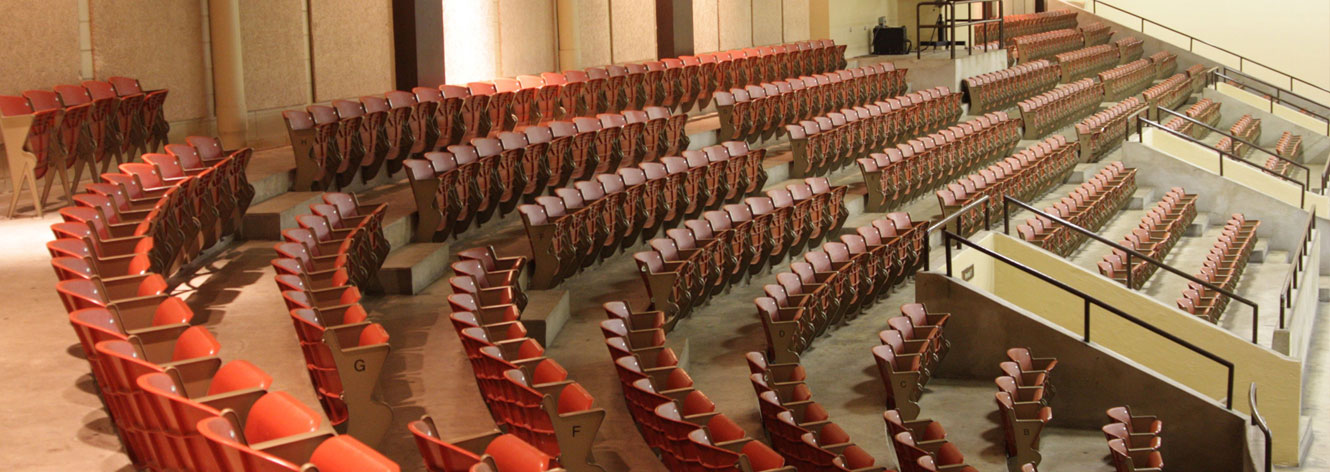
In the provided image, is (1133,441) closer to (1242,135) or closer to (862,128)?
(862,128)

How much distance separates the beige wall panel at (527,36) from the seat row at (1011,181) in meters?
1.93

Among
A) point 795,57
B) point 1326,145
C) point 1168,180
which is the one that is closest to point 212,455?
point 795,57

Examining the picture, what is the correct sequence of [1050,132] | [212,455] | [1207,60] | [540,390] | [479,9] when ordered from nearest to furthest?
[212,455] → [540,390] → [479,9] → [1050,132] → [1207,60]

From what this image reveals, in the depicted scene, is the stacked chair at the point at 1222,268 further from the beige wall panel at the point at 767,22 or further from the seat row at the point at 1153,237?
the beige wall panel at the point at 767,22

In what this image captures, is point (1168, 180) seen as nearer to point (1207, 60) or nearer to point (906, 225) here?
point (906, 225)

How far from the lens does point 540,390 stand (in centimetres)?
205

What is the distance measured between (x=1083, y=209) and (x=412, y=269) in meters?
3.21

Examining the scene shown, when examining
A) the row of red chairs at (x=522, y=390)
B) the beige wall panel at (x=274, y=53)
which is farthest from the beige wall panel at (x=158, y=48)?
the row of red chairs at (x=522, y=390)

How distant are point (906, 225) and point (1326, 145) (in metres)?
5.42

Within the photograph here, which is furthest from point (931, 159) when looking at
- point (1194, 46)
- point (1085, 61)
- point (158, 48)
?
point (1194, 46)

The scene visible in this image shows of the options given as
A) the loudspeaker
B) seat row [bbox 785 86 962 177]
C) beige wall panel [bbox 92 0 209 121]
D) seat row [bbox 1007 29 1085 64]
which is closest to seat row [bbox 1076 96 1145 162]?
seat row [bbox 785 86 962 177]

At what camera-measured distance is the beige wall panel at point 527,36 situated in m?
5.48

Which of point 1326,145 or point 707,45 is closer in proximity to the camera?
point 707,45

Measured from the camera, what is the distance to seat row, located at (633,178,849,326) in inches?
119
